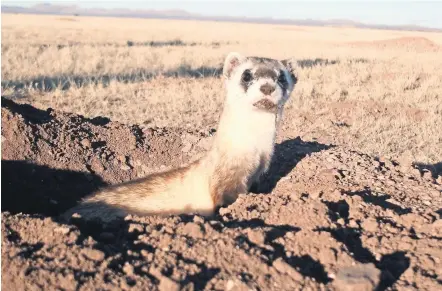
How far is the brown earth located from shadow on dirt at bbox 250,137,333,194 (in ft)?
0.09

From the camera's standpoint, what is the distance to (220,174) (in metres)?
4.79

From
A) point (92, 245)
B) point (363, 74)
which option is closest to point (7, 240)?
point (92, 245)

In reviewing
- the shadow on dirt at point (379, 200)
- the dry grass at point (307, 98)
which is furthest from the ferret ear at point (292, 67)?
the dry grass at point (307, 98)

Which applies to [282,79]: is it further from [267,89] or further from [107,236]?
[107,236]

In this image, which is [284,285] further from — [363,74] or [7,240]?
[363,74]

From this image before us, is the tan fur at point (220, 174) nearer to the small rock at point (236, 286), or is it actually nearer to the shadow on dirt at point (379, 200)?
the shadow on dirt at point (379, 200)

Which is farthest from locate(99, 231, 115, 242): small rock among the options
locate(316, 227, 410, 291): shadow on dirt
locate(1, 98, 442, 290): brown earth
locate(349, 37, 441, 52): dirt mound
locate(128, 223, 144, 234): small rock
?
locate(349, 37, 441, 52): dirt mound

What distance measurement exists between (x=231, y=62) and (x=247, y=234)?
2483mm

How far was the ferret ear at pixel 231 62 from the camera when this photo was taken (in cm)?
530

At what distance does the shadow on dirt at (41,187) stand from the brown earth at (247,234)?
1cm

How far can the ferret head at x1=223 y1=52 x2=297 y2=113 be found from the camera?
4.71 metres

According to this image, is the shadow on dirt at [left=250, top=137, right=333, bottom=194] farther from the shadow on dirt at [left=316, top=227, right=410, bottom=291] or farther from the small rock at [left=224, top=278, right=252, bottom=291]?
the small rock at [left=224, top=278, right=252, bottom=291]

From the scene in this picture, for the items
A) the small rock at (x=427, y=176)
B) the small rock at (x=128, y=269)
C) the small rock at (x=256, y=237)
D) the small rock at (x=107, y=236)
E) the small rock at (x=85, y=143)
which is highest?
the small rock at (x=256, y=237)

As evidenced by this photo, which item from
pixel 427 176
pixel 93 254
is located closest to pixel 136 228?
pixel 93 254
